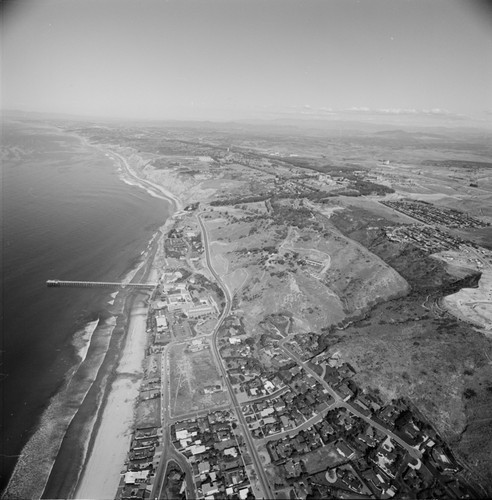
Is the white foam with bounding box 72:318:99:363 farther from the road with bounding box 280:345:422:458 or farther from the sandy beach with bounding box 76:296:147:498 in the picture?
the road with bounding box 280:345:422:458

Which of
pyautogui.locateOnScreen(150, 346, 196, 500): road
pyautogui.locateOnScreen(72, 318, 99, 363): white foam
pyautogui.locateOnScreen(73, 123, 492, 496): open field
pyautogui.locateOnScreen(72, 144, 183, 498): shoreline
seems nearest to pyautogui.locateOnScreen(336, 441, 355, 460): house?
pyautogui.locateOnScreen(73, 123, 492, 496): open field

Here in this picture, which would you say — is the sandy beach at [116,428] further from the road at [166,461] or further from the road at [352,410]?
the road at [352,410]

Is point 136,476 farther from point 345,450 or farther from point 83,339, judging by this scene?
point 83,339

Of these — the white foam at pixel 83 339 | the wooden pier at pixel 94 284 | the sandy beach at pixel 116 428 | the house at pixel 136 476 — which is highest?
the wooden pier at pixel 94 284

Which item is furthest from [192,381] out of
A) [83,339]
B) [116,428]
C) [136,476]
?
[83,339]

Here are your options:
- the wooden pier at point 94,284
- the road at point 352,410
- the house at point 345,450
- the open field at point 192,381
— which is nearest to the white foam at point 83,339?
the wooden pier at point 94,284

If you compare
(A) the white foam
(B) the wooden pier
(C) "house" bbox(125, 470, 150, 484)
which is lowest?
(C) "house" bbox(125, 470, 150, 484)

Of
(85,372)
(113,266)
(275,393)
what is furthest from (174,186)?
(275,393)
